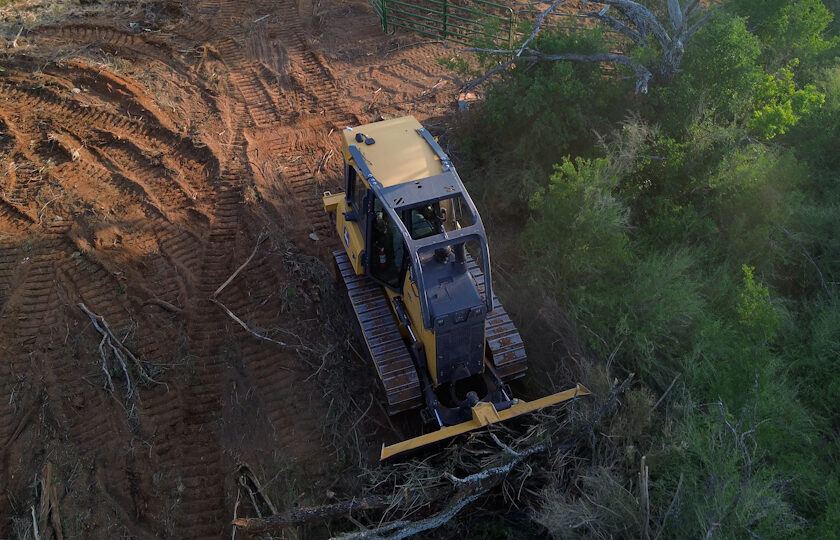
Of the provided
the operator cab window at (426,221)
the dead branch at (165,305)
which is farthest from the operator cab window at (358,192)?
the dead branch at (165,305)

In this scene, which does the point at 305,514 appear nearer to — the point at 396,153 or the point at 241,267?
the point at 396,153

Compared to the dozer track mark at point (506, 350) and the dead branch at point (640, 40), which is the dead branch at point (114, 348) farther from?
the dead branch at point (640, 40)

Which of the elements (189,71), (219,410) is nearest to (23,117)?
(189,71)

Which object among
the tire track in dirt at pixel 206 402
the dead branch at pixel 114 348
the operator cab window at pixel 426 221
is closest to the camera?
the operator cab window at pixel 426 221

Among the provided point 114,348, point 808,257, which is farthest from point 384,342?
point 808,257

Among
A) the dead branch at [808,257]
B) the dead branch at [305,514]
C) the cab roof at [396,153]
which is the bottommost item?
the dead branch at [305,514]

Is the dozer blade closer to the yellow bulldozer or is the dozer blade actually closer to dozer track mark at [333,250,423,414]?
the yellow bulldozer

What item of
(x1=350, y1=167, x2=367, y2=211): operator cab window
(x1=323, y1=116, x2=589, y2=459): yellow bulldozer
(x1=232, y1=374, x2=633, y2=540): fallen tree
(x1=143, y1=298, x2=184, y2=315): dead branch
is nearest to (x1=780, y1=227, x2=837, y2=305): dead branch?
(x1=232, y1=374, x2=633, y2=540): fallen tree
